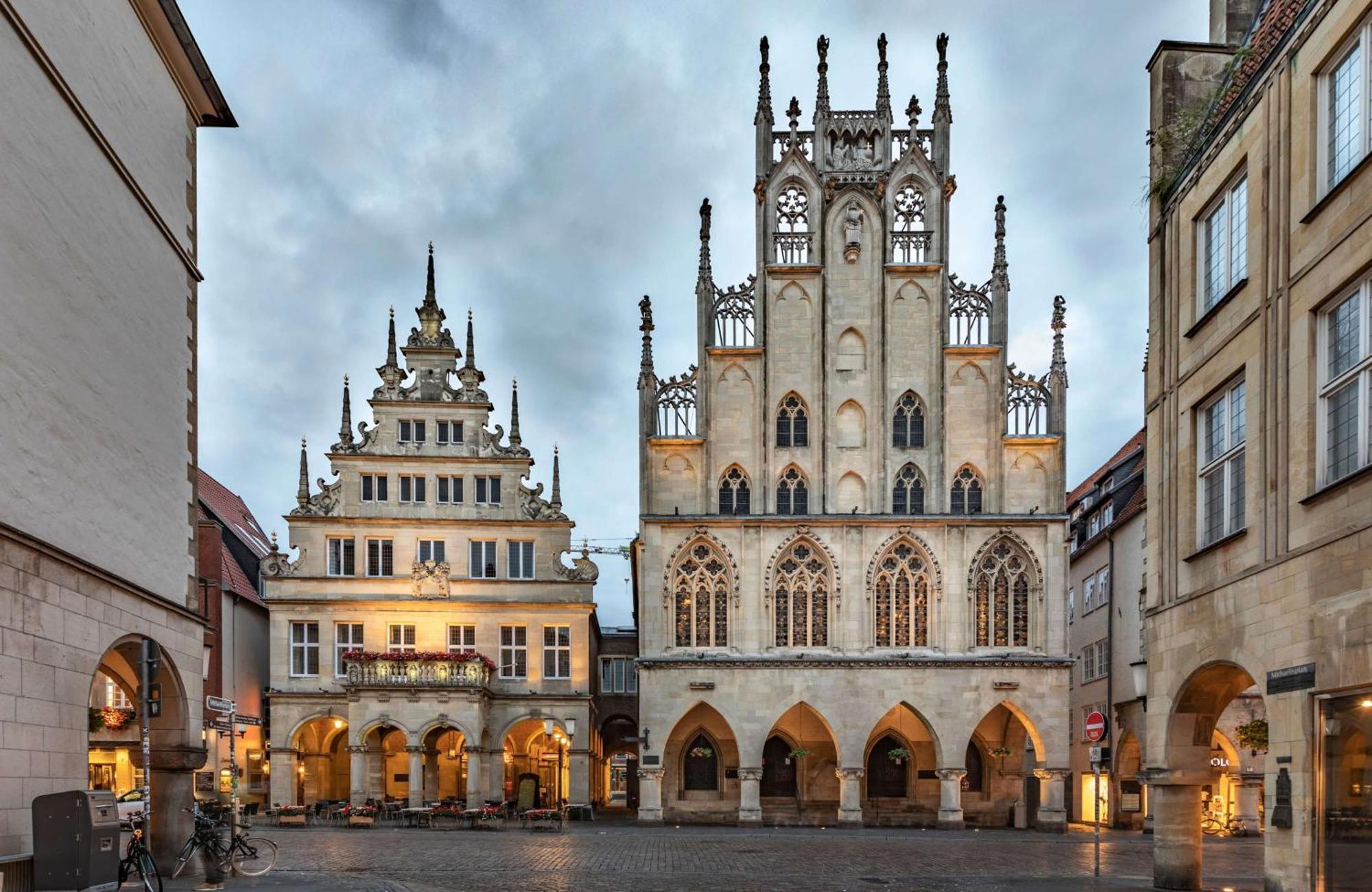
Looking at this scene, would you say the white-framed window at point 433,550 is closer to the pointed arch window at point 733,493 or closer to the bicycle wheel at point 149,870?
the pointed arch window at point 733,493

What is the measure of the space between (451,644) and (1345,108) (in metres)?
36.1

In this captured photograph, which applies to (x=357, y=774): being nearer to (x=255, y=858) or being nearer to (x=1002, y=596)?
(x=1002, y=596)

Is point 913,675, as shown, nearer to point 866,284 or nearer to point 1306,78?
point 866,284

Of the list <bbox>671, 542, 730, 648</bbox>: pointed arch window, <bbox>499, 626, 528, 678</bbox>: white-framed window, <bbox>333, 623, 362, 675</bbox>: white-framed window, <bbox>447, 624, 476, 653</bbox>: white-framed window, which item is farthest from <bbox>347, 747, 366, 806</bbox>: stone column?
<bbox>671, 542, 730, 648</bbox>: pointed arch window

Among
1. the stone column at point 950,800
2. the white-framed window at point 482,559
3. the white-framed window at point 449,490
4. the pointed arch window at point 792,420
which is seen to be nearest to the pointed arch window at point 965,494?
the pointed arch window at point 792,420

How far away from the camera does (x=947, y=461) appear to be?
40688 mm

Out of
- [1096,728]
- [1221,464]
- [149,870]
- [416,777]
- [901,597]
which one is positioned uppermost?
[1221,464]

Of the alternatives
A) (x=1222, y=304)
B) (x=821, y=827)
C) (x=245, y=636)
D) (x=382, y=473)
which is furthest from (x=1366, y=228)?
(x=245, y=636)

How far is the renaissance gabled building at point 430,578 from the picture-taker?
143 feet

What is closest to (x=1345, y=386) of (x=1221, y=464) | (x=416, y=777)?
(x=1221, y=464)

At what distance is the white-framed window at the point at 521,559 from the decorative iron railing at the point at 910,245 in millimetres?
16659

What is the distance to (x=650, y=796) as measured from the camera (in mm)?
39500

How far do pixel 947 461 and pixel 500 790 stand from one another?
64.2 ft

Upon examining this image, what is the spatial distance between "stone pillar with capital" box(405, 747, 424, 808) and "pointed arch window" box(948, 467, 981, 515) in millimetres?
19781
